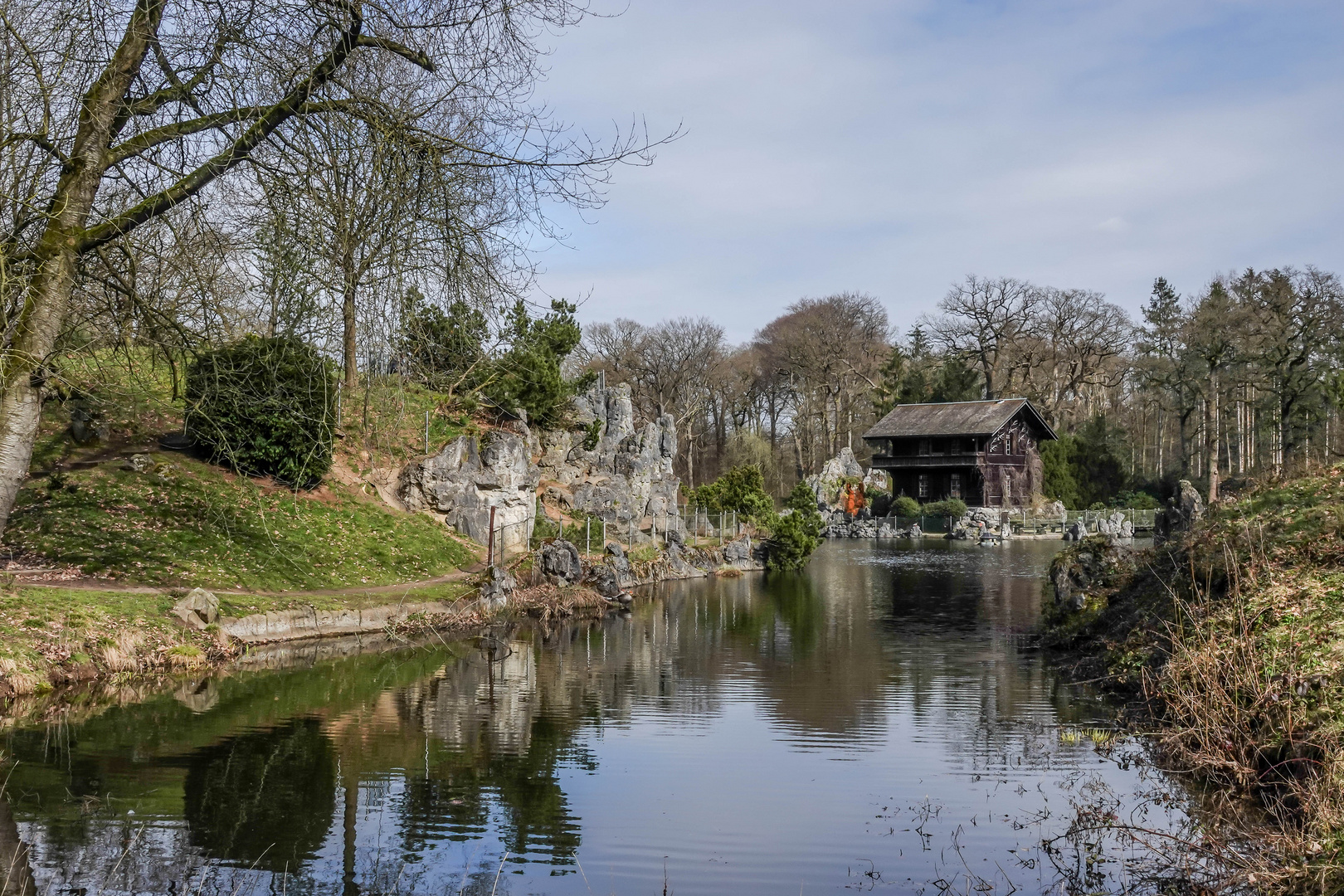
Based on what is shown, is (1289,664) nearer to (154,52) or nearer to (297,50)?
(297,50)

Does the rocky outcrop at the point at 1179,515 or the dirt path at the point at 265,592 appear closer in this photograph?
the dirt path at the point at 265,592

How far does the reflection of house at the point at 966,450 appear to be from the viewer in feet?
192

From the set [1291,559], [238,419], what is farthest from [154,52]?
[238,419]

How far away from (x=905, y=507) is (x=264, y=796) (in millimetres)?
52728

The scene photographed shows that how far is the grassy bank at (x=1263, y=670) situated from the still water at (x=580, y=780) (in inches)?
28.9

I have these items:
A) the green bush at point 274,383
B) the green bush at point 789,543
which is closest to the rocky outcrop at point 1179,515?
the green bush at point 789,543

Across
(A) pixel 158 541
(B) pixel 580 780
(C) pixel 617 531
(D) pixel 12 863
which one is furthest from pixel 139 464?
(D) pixel 12 863

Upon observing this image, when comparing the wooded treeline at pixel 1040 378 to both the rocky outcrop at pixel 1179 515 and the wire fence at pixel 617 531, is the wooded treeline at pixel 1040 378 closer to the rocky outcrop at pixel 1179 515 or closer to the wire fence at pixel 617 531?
the wire fence at pixel 617 531

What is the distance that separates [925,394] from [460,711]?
57.9 meters

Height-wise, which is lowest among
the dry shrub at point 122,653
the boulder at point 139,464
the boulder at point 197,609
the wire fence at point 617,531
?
the dry shrub at point 122,653

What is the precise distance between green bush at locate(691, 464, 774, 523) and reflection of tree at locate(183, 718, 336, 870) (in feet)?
91.7

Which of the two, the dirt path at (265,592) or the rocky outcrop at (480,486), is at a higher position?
the rocky outcrop at (480,486)

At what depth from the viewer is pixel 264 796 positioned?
8.90 m

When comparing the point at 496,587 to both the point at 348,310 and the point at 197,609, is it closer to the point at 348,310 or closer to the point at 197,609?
the point at 197,609
